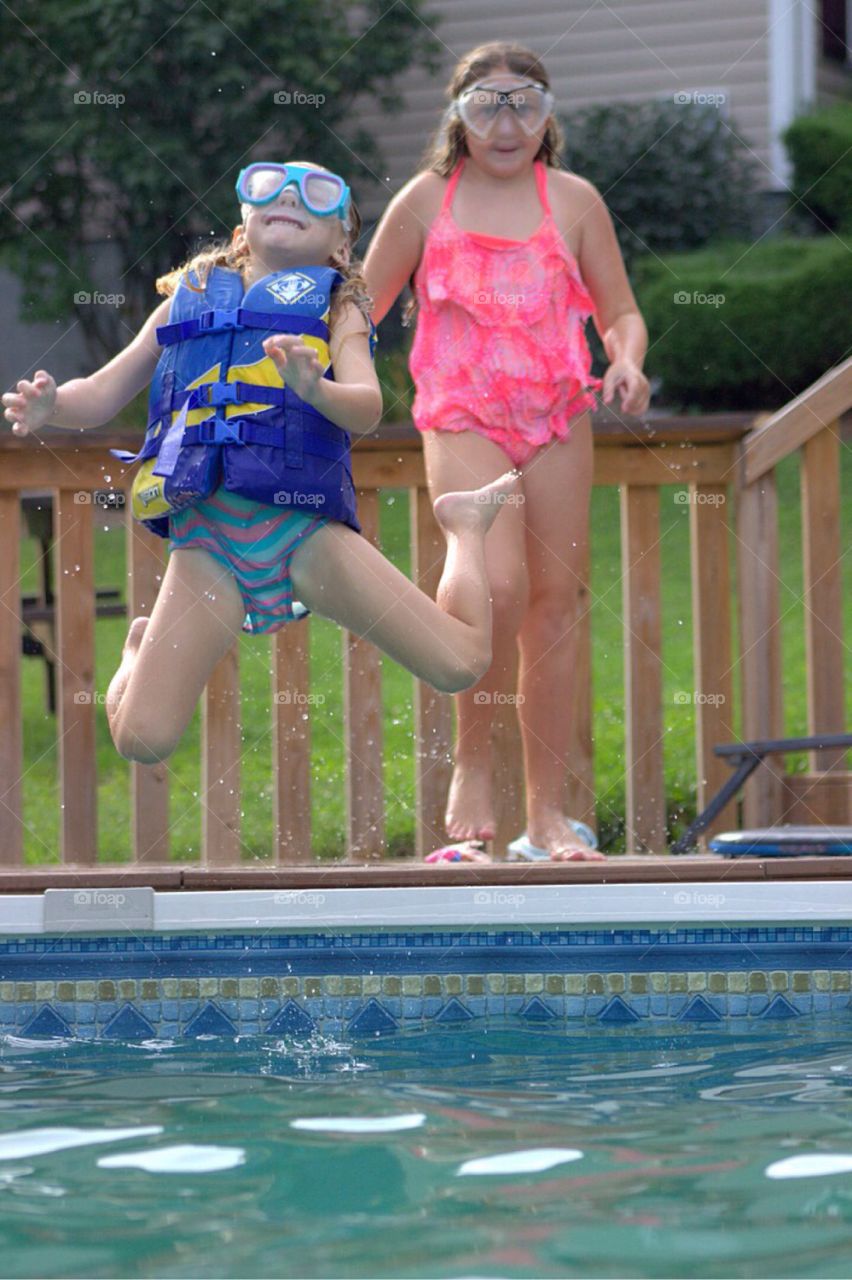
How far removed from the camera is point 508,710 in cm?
401

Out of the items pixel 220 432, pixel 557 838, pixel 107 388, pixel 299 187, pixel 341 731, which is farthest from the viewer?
pixel 341 731

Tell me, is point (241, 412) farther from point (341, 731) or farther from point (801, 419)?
point (341, 731)

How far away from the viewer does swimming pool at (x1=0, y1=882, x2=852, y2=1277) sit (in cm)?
175

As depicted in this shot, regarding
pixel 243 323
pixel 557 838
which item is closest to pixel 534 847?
pixel 557 838

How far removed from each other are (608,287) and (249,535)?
49.6 inches

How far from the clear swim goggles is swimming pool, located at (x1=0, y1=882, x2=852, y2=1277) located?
5.47ft

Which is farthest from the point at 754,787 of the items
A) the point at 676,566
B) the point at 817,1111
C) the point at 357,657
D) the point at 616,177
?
the point at 616,177

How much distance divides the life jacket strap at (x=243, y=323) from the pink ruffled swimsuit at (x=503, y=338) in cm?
77

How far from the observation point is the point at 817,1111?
87.4 inches

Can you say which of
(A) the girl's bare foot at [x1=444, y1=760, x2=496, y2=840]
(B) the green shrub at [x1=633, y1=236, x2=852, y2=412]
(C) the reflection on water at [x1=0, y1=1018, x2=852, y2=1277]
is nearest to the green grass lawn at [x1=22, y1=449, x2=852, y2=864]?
(A) the girl's bare foot at [x1=444, y1=760, x2=496, y2=840]

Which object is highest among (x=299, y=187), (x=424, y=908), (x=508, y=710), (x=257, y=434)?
(x=299, y=187)

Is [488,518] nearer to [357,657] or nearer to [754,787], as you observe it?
[357,657]

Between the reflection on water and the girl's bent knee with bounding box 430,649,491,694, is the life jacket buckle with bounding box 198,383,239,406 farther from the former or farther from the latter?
the reflection on water

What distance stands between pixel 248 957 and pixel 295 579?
2.14ft
